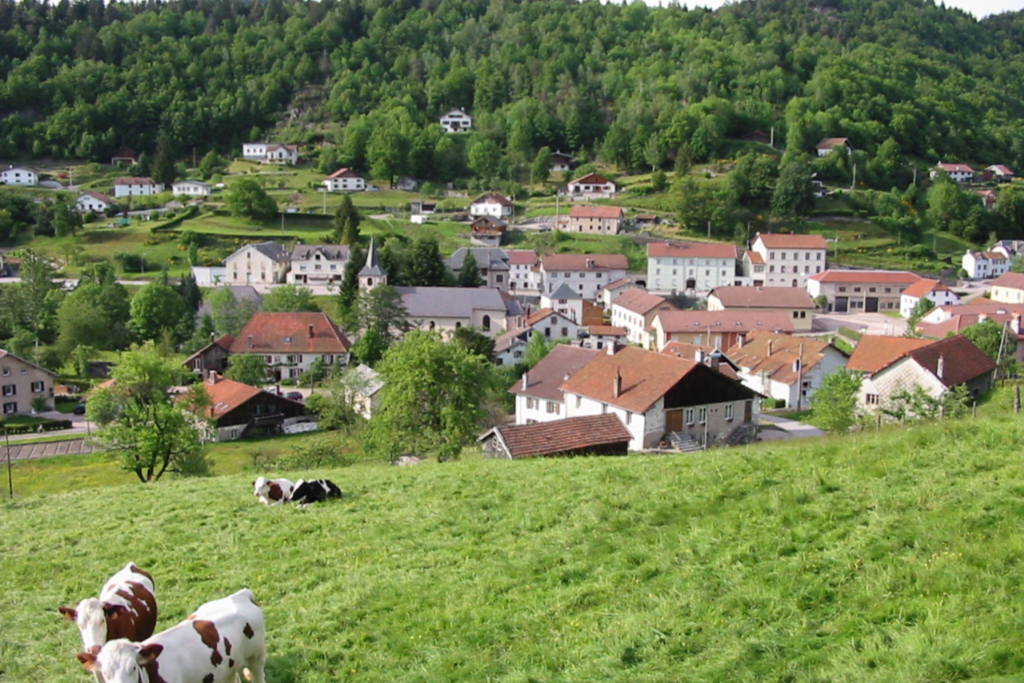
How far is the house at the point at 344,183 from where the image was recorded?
324ft

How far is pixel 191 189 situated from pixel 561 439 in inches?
3392

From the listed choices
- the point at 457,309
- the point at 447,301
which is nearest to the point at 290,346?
the point at 447,301

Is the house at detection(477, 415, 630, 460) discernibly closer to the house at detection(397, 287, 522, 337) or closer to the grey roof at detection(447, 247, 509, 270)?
the house at detection(397, 287, 522, 337)

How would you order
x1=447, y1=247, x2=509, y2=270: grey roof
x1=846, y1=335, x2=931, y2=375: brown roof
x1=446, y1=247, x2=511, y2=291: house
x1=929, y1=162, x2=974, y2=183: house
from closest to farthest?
x1=846, y1=335, x2=931, y2=375: brown roof
x1=447, y1=247, x2=509, y2=270: grey roof
x1=446, y1=247, x2=511, y2=291: house
x1=929, y1=162, x2=974, y2=183: house

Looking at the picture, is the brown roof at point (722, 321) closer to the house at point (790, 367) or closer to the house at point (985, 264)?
the house at point (790, 367)

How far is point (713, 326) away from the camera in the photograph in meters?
52.4

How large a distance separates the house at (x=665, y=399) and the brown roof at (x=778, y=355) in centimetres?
1146

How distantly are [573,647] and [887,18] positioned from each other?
21717 centimetres

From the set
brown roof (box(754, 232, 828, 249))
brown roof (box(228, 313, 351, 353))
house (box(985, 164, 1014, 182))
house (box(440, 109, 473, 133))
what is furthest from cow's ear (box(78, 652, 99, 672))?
house (box(985, 164, 1014, 182))

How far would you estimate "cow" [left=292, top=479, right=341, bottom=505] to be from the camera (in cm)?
1222

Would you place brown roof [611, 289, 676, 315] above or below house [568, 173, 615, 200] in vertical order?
below

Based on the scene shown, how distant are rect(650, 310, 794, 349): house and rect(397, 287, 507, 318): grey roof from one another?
40.5ft

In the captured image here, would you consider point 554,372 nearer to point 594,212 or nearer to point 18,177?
point 594,212

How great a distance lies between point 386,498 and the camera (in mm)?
12008
